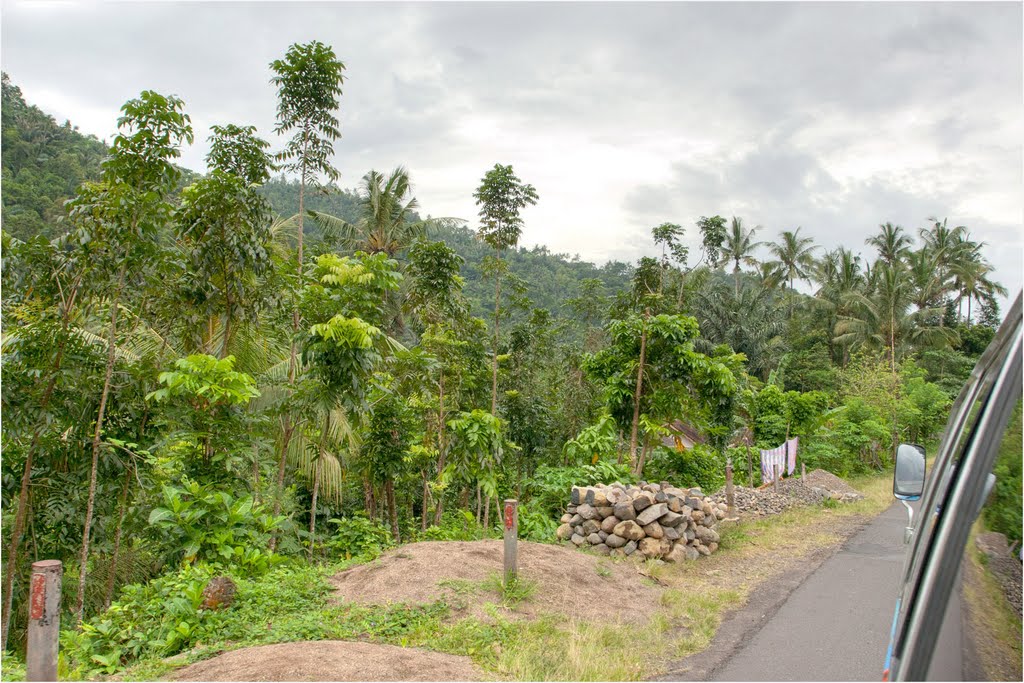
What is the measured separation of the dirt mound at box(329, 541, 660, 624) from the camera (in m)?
6.14

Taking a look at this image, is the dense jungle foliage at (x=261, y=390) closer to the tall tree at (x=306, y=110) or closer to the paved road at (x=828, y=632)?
the tall tree at (x=306, y=110)

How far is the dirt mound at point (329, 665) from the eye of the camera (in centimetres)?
423

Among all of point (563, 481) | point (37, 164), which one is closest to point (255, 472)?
point (563, 481)

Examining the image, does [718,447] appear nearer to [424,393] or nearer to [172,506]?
[424,393]

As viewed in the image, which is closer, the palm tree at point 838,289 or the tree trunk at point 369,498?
the tree trunk at point 369,498

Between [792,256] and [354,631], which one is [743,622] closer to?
[354,631]

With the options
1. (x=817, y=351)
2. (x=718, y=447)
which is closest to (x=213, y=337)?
(x=718, y=447)

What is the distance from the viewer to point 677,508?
928cm

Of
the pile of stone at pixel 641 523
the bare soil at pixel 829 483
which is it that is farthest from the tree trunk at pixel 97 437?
the bare soil at pixel 829 483

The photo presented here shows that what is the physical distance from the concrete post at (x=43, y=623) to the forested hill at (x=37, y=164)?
19278 mm

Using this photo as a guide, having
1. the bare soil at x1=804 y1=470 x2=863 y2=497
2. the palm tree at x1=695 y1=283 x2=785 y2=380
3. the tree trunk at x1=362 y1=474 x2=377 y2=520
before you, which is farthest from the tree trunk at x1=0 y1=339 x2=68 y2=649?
the palm tree at x1=695 y1=283 x2=785 y2=380

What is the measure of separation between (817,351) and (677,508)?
28004mm

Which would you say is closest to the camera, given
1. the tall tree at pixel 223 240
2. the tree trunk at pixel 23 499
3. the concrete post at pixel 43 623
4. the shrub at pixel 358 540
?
the concrete post at pixel 43 623

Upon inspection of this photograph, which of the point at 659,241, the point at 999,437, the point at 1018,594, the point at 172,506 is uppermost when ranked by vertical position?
the point at 659,241
